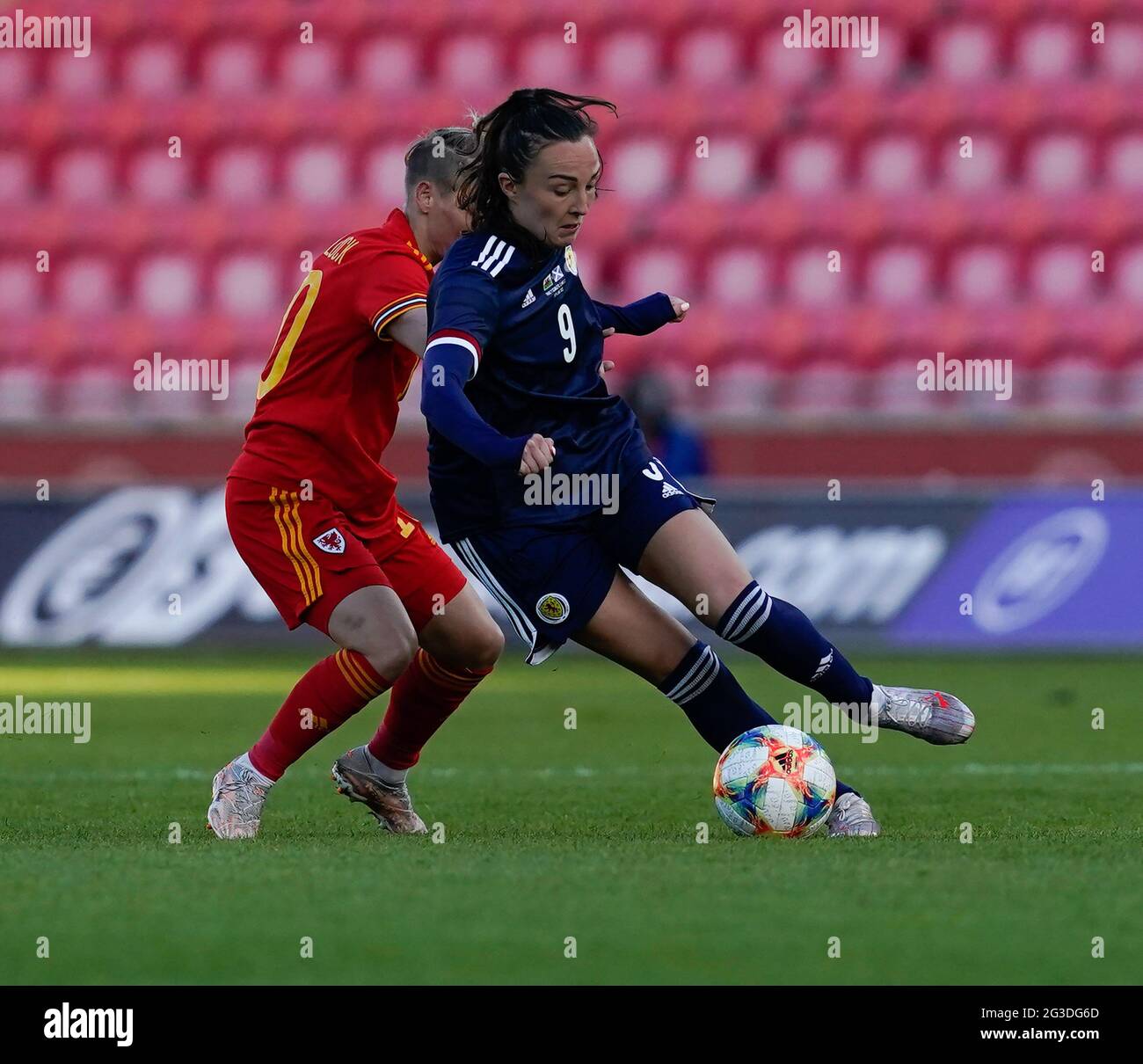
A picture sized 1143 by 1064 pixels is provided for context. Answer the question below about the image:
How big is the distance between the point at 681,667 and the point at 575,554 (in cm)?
43

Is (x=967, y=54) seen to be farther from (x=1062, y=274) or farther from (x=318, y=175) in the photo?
(x=318, y=175)

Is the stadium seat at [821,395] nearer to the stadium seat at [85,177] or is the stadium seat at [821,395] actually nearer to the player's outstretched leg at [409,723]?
the stadium seat at [85,177]

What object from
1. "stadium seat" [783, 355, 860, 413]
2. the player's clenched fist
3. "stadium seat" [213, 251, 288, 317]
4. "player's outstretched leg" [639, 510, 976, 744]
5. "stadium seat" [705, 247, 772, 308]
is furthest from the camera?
"stadium seat" [213, 251, 288, 317]

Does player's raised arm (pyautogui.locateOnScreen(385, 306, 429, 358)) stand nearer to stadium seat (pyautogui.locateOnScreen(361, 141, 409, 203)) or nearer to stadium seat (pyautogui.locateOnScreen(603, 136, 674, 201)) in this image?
stadium seat (pyautogui.locateOnScreen(603, 136, 674, 201))

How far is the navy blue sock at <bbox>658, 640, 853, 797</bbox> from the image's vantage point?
550 cm

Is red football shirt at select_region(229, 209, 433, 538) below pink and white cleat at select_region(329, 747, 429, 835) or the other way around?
the other way around

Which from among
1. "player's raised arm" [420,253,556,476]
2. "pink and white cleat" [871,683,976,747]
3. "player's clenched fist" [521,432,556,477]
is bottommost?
"pink and white cleat" [871,683,976,747]

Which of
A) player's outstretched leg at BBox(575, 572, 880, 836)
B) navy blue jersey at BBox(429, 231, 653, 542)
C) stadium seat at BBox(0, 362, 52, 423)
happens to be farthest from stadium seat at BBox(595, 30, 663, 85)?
player's outstretched leg at BBox(575, 572, 880, 836)

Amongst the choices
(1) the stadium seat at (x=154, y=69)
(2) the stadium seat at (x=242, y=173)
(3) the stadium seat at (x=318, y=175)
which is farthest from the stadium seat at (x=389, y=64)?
(1) the stadium seat at (x=154, y=69)

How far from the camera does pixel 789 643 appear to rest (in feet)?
17.4

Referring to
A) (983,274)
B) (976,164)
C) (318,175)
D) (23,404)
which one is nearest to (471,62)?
(318,175)

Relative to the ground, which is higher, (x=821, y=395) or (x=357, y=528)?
(x=821, y=395)

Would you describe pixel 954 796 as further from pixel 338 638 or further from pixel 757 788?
pixel 338 638

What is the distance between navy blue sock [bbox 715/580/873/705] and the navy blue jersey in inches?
19.6
